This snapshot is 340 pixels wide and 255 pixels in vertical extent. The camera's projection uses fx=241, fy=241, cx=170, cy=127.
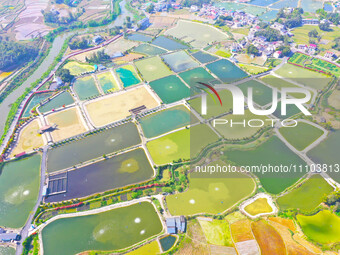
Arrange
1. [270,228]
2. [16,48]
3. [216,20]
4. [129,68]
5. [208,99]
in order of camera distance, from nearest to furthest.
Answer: [270,228]
[208,99]
[129,68]
[16,48]
[216,20]

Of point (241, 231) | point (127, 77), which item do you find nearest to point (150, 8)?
point (127, 77)

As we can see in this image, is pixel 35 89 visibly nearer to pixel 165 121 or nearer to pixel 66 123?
pixel 66 123

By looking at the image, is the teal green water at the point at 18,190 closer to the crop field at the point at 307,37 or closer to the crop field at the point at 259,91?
the crop field at the point at 259,91

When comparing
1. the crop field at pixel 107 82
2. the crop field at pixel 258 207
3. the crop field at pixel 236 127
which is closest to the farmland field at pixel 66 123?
the crop field at pixel 107 82

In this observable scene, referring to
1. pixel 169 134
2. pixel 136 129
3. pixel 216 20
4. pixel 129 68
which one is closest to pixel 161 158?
pixel 169 134

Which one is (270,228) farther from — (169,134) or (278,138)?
(169,134)

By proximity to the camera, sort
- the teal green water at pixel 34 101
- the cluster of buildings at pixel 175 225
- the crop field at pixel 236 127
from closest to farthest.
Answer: the cluster of buildings at pixel 175 225 → the crop field at pixel 236 127 → the teal green water at pixel 34 101
